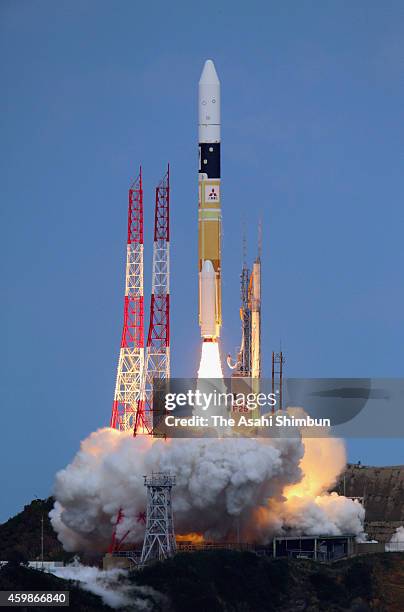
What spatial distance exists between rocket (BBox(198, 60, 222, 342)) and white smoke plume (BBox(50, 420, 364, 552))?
655 cm

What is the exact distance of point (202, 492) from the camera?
95250 millimetres

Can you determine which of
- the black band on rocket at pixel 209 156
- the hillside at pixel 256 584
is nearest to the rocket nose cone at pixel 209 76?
the black band on rocket at pixel 209 156

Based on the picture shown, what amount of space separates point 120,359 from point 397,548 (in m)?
16.2

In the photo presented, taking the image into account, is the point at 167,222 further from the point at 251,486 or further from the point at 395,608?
the point at 395,608

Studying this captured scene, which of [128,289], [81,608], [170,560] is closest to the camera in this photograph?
[81,608]

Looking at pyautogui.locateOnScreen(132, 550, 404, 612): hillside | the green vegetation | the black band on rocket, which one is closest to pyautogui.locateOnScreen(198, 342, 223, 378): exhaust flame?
the black band on rocket

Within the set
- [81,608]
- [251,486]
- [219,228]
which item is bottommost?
[81,608]

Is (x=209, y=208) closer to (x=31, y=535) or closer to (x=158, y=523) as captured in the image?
(x=158, y=523)

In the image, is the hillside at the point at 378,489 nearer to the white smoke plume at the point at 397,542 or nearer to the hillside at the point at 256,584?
the white smoke plume at the point at 397,542

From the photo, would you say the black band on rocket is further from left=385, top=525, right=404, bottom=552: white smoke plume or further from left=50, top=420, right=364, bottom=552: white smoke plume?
left=385, top=525, right=404, bottom=552: white smoke plume

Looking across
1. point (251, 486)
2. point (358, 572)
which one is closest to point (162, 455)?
point (251, 486)

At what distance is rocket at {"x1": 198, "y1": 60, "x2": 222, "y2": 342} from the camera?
99.3 metres

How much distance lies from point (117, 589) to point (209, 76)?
2598 centimetres

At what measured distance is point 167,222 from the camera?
4023 inches
